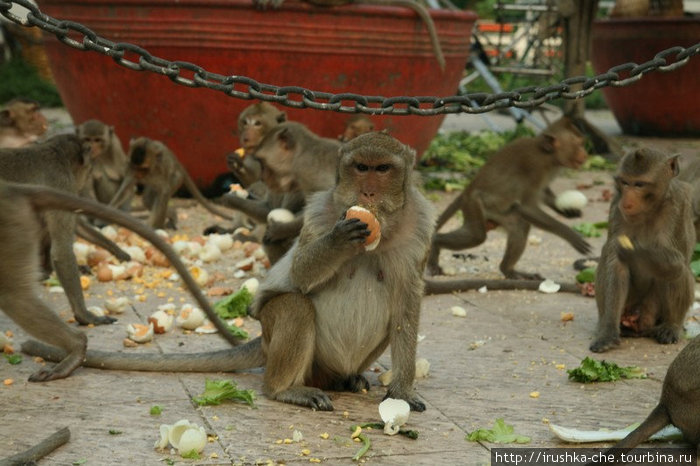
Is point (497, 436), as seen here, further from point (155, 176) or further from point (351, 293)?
point (155, 176)

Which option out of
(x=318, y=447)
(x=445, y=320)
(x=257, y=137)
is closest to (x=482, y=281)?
(x=445, y=320)

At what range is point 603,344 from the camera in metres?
5.65

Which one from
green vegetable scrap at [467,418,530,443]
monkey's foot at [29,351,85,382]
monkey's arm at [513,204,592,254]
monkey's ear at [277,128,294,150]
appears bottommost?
monkey's arm at [513,204,592,254]

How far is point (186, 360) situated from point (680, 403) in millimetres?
2260

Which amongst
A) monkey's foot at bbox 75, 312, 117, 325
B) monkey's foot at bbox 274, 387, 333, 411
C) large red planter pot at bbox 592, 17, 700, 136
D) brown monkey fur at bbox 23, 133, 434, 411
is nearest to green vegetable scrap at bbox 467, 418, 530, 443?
brown monkey fur at bbox 23, 133, 434, 411

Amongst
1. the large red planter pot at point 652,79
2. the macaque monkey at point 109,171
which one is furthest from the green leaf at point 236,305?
the large red planter pot at point 652,79

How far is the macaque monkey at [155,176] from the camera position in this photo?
29.0ft

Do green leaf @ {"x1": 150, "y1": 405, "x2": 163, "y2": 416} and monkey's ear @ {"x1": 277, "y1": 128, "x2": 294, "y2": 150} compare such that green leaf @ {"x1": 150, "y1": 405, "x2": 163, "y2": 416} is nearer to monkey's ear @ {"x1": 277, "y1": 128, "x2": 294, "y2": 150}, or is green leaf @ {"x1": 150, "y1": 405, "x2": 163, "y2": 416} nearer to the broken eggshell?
the broken eggshell

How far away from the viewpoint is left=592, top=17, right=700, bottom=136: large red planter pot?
15.0m

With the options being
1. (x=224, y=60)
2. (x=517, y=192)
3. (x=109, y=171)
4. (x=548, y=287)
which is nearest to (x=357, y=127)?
(x=224, y=60)

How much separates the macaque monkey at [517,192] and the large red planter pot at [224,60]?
229cm

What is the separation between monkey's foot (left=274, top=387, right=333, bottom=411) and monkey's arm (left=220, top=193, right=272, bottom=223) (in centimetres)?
279

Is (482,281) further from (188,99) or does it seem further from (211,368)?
(188,99)

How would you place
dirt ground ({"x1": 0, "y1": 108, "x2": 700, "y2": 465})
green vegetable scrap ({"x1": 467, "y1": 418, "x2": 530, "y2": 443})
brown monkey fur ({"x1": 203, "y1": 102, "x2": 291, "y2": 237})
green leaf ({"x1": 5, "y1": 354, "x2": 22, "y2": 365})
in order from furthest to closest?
brown monkey fur ({"x1": 203, "y1": 102, "x2": 291, "y2": 237})
green leaf ({"x1": 5, "y1": 354, "x2": 22, "y2": 365})
green vegetable scrap ({"x1": 467, "y1": 418, "x2": 530, "y2": 443})
dirt ground ({"x1": 0, "y1": 108, "x2": 700, "y2": 465})
